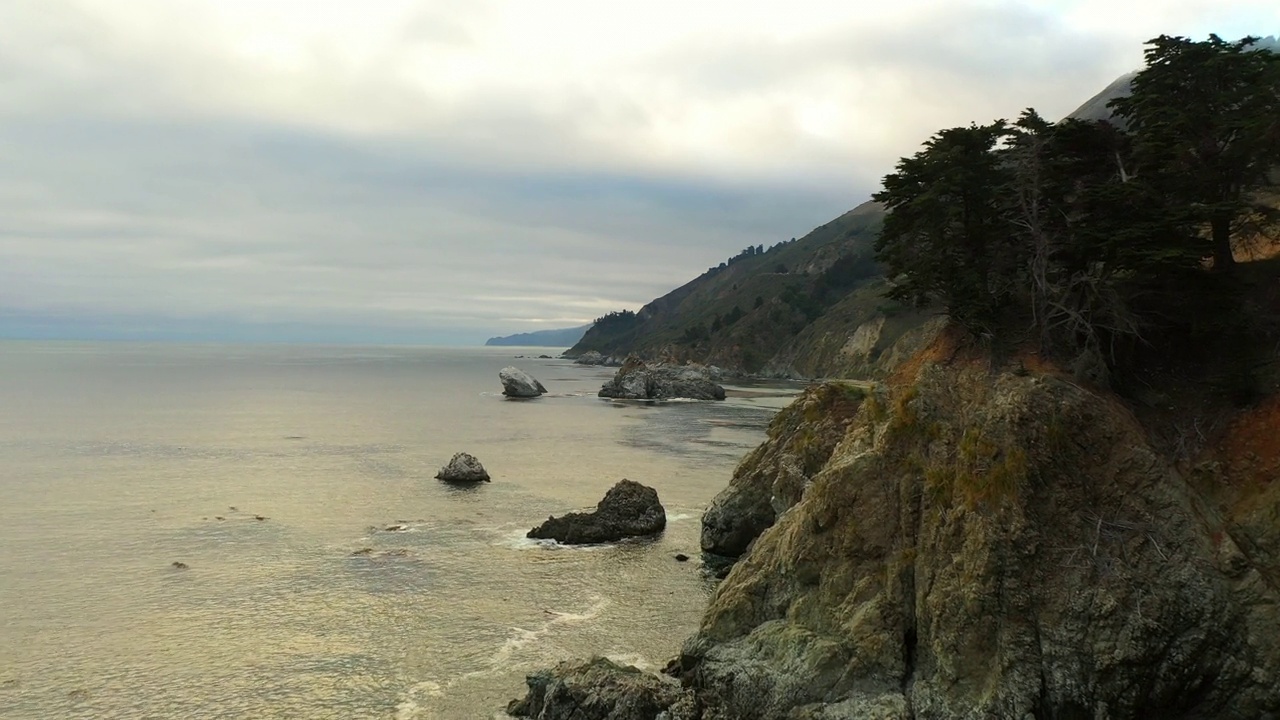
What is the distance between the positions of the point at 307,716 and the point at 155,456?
69196 millimetres

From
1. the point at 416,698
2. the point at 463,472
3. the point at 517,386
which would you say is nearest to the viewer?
the point at 416,698

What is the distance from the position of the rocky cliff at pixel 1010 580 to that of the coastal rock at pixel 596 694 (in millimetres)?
205

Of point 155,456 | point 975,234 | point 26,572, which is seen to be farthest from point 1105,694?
point 155,456

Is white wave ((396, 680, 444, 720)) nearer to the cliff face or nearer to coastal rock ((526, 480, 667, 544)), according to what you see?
the cliff face

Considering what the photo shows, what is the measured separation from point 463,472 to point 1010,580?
5279 centimetres

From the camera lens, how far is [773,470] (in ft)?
149

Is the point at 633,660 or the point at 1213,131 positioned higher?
the point at 1213,131

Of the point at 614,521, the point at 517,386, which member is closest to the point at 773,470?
the point at 614,521

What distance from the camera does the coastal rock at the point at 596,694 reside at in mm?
23562

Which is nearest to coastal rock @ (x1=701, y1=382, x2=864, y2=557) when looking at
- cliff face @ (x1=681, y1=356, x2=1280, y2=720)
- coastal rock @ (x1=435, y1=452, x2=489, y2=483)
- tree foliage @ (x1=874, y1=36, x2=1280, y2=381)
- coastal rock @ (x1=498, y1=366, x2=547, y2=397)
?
tree foliage @ (x1=874, y1=36, x2=1280, y2=381)

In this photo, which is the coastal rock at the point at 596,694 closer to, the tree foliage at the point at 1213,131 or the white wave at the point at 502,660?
the white wave at the point at 502,660

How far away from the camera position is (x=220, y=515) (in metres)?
54.4

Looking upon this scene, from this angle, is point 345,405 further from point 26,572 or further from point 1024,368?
point 1024,368

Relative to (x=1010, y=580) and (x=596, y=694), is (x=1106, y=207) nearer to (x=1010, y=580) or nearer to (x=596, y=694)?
(x=1010, y=580)
